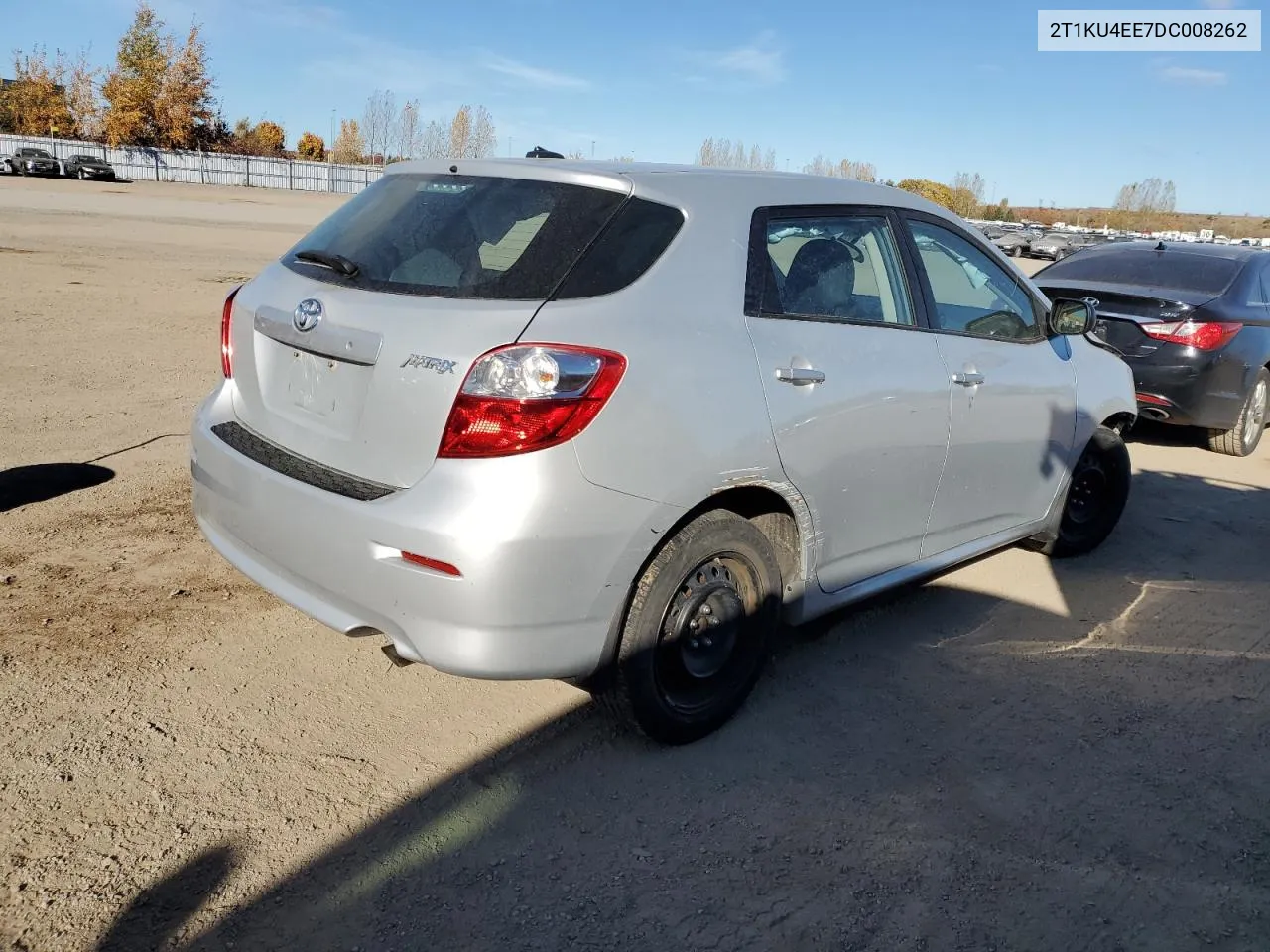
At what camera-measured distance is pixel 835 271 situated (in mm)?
3811

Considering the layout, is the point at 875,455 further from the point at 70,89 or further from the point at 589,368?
the point at 70,89

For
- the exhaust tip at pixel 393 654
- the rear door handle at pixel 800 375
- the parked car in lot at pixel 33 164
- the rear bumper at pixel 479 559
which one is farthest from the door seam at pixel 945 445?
the parked car in lot at pixel 33 164

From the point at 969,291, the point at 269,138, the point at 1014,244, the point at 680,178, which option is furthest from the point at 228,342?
the point at 269,138

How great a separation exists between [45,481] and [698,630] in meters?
3.84

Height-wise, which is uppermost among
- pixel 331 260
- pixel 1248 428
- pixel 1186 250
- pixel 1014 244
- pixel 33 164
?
pixel 33 164

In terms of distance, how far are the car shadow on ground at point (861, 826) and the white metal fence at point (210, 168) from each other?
218ft

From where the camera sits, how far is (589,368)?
287 cm

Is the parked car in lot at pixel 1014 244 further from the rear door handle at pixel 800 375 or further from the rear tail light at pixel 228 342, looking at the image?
the rear tail light at pixel 228 342

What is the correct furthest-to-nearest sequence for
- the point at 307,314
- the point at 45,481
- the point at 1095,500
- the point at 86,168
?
1. the point at 86,168
2. the point at 1095,500
3. the point at 45,481
4. the point at 307,314

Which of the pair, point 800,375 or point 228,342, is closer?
point 800,375

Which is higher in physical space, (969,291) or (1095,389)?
(969,291)

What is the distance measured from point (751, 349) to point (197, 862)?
2.11 m

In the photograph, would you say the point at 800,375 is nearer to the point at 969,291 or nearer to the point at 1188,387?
the point at 969,291

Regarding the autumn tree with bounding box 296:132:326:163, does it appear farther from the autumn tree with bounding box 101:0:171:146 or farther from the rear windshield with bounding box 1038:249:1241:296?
the rear windshield with bounding box 1038:249:1241:296
